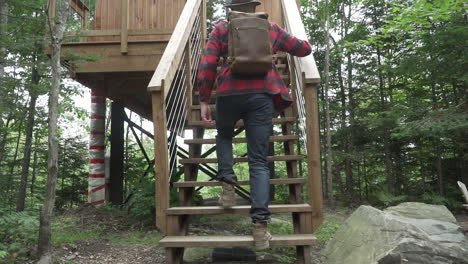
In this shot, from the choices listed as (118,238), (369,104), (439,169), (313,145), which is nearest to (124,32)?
(118,238)

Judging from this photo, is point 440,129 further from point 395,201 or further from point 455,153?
point 455,153

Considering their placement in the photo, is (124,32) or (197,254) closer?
(197,254)

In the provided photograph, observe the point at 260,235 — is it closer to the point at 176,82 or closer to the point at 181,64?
the point at 181,64

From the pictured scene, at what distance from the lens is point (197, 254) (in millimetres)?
3391

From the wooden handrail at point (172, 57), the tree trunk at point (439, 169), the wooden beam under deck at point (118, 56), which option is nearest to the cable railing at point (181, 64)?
the wooden handrail at point (172, 57)

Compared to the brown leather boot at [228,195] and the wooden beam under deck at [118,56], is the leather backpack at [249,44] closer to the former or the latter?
the brown leather boot at [228,195]

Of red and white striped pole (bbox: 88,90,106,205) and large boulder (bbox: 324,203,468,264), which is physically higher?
red and white striped pole (bbox: 88,90,106,205)

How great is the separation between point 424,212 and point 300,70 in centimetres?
284

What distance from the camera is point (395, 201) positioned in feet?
25.8

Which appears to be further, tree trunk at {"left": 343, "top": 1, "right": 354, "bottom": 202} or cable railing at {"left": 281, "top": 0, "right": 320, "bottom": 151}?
tree trunk at {"left": 343, "top": 1, "right": 354, "bottom": 202}

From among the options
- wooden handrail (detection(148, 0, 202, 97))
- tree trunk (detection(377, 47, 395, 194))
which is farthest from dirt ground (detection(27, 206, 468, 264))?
tree trunk (detection(377, 47, 395, 194))

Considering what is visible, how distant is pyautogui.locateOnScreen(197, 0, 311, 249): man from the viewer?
2557mm

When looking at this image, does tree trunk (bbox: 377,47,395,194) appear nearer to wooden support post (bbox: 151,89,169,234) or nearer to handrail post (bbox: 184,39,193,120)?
handrail post (bbox: 184,39,193,120)

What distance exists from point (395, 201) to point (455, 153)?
2026mm
